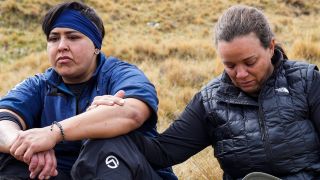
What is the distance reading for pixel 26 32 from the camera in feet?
49.7

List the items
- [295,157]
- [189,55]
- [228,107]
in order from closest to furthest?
[295,157] → [228,107] → [189,55]

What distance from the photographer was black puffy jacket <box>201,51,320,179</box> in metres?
2.53

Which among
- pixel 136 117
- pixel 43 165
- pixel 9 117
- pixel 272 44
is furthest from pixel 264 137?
pixel 9 117

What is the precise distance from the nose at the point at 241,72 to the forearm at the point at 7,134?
49.5 inches

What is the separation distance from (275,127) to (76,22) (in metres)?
1.43

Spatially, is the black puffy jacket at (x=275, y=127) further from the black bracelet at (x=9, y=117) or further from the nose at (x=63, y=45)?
the black bracelet at (x=9, y=117)

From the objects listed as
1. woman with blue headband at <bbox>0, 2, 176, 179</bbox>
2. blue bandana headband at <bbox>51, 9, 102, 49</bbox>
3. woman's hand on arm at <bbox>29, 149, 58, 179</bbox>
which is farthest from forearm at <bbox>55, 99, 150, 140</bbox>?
blue bandana headband at <bbox>51, 9, 102, 49</bbox>

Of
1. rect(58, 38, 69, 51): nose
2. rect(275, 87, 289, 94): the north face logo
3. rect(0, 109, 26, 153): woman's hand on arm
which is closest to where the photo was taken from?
rect(275, 87, 289, 94): the north face logo

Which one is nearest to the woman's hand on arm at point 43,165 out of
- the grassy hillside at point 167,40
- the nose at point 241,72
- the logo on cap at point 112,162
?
the logo on cap at point 112,162

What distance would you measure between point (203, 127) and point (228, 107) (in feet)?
0.83

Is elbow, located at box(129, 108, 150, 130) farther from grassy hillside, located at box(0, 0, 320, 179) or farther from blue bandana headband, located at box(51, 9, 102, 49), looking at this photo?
grassy hillside, located at box(0, 0, 320, 179)

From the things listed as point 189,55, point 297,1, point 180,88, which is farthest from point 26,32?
point 297,1

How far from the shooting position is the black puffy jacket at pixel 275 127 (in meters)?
2.53

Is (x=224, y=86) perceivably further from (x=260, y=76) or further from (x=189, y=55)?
(x=189, y=55)
